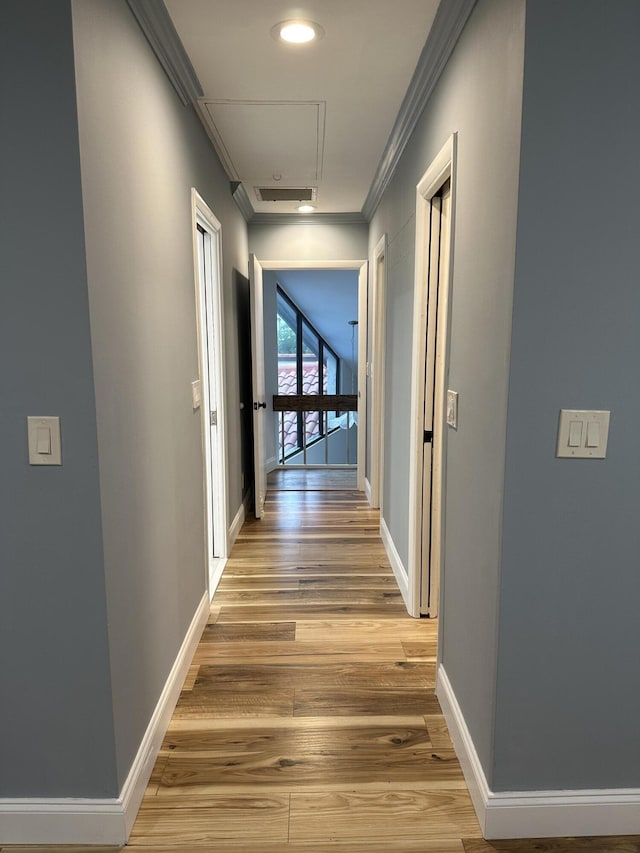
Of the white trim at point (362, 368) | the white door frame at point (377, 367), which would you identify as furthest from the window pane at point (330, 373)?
the white door frame at point (377, 367)

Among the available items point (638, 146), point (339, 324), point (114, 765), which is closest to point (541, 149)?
point (638, 146)

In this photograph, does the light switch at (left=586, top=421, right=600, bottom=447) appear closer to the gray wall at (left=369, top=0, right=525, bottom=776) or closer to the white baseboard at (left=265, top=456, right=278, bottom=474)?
the gray wall at (left=369, top=0, right=525, bottom=776)

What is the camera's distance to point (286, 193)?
13.1ft

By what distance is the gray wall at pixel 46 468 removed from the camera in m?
1.26

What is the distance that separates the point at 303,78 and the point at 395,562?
2501 mm

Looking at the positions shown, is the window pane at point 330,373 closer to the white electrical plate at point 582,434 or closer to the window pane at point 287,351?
the window pane at point 287,351

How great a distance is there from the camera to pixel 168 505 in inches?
80.1

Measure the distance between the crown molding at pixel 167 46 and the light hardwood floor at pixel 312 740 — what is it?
2.35 metres

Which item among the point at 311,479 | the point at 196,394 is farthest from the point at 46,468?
the point at 311,479

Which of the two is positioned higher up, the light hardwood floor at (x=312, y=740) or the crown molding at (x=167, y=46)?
the crown molding at (x=167, y=46)

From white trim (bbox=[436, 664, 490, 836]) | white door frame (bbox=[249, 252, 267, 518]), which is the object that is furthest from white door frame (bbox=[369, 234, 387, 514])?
white trim (bbox=[436, 664, 490, 836])

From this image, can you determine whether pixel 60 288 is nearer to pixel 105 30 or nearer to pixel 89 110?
Answer: pixel 89 110

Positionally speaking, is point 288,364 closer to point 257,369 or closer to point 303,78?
point 257,369

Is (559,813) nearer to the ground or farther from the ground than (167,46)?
nearer to the ground
